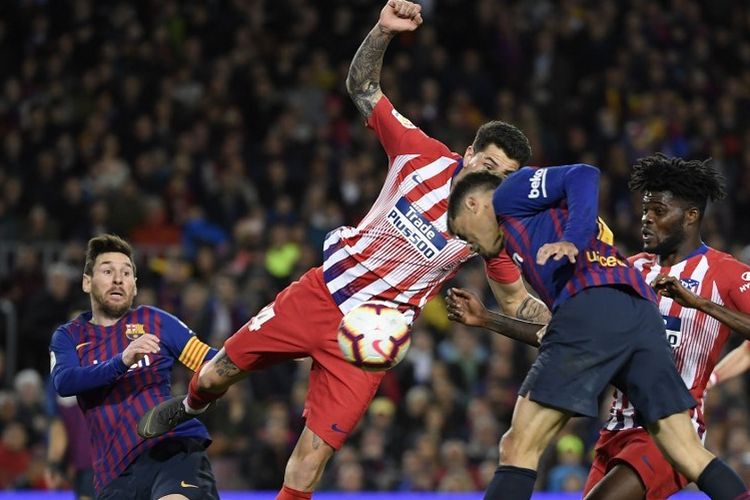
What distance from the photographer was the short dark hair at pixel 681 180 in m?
6.48

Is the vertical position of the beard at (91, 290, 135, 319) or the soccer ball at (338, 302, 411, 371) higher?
the beard at (91, 290, 135, 319)

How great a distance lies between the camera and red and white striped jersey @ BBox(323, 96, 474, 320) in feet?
21.8

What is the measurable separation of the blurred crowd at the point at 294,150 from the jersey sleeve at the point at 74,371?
4.84 metres

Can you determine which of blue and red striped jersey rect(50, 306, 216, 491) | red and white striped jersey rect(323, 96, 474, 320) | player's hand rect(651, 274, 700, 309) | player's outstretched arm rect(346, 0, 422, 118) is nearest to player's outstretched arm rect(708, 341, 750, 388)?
player's hand rect(651, 274, 700, 309)

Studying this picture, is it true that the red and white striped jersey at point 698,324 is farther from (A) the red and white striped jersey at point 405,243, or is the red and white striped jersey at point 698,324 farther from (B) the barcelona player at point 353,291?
(A) the red and white striped jersey at point 405,243

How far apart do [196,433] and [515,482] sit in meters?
1.90

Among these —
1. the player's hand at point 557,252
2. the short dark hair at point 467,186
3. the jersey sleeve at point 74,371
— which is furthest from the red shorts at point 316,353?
the player's hand at point 557,252

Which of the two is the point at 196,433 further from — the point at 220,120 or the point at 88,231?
the point at 220,120

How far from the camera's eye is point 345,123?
15.5m

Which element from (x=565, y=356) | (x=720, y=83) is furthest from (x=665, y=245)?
(x=720, y=83)

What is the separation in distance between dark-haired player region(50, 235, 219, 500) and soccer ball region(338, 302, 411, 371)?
31.4 inches

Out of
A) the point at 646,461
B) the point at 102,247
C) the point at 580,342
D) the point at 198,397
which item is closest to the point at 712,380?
the point at 646,461

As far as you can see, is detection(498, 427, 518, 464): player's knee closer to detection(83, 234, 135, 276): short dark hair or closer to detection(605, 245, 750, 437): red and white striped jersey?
detection(605, 245, 750, 437): red and white striped jersey

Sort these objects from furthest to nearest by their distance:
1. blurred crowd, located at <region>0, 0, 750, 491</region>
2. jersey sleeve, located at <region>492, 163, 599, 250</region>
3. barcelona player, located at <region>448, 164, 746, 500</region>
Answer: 1. blurred crowd, located at <region>0, 0, 750, 491</region>
2. barcelona player, located at <region>448, 164, 746, 500</region>
3. jersey sleeve, located at <region>492, 163, 599, 250</region>
